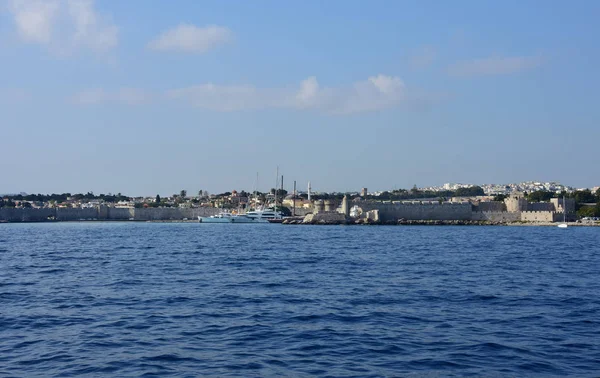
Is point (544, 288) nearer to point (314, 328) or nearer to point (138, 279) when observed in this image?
point (314, 328)

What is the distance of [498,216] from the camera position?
223ft

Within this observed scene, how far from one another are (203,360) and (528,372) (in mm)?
3380

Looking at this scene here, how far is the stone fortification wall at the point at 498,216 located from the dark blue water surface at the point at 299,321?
2003 inches

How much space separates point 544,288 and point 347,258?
8679 mm

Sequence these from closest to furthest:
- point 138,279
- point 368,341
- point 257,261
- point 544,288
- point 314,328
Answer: point 368,341, point 314,328, point 544,288, point 138,279, point 257,261

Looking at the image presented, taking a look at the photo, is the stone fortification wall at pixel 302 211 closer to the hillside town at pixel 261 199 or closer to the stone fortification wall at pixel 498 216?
the hillside town at pixel 261 199

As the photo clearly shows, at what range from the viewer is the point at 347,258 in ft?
71.4

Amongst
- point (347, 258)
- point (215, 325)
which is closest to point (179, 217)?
point (347, 258)

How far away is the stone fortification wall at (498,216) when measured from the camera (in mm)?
67250

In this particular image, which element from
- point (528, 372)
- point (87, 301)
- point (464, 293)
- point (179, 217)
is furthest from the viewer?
point (179, 217)

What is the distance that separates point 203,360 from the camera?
7.52 metres

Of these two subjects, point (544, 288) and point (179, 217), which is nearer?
point (544, 288)

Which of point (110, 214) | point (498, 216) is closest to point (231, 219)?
point (110, 214)

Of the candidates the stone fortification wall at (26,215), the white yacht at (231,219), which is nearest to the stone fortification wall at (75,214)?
the stone fortification wall at (26,215)
